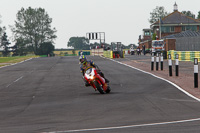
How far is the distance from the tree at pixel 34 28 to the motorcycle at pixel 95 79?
113090mm

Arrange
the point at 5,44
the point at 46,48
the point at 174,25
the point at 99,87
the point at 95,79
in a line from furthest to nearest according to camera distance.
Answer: the point at 5,44 → the point at 46,48 → the point at 174,25 → the point at 99,87 → the point at 95,79

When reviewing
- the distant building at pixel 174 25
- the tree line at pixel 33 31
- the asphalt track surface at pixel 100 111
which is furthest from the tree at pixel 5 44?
the asphalt track surface at pixel 100 111

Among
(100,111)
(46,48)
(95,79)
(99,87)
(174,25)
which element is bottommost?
(100,111)

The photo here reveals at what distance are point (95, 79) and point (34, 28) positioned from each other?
11574cm

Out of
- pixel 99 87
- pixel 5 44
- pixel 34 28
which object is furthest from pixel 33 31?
pixel 99 87

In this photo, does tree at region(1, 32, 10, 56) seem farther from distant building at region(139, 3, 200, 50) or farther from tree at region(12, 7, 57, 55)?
distant building at region(139, 3, 200, 50)

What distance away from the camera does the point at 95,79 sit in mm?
14953

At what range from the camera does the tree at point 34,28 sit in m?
127

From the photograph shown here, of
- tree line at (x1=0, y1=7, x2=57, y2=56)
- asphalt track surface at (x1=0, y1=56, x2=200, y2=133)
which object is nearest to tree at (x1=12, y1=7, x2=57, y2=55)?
tree line at (x1=0, y1=7, x2=57, y2=56)

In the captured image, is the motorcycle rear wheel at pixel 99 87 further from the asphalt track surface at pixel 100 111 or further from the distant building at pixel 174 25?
the distant building at pixel 174 25

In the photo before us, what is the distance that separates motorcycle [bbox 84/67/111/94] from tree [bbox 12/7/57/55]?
113090 mm

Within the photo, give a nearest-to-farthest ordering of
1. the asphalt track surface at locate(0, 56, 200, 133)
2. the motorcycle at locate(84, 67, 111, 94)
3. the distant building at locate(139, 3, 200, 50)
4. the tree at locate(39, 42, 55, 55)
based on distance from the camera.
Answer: the asphalt track surface at locate(0, 56, 200, 133), the motorcycle at locate(84, 67, 111, 94), the distant building at locate(139, 3, 200, 50), the tree at locate(39, 42, 55, 55)

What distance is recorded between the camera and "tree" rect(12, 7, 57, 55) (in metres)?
127

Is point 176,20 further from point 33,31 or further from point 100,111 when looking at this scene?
point 100,111
